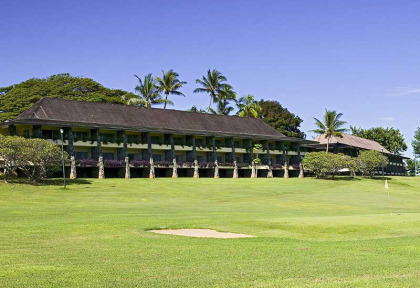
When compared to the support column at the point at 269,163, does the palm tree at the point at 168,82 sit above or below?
above

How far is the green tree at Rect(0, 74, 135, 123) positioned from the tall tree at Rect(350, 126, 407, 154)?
2902 inches

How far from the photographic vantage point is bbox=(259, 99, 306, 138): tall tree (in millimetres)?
123062

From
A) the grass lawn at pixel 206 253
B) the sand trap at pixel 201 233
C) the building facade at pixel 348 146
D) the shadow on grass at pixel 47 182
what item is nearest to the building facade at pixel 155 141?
the shadow on grass at pixel 47 182

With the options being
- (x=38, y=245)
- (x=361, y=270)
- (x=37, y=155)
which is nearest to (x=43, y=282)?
(x=38, y=245)

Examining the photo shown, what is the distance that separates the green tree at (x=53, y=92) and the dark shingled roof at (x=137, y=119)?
1664 centimetres

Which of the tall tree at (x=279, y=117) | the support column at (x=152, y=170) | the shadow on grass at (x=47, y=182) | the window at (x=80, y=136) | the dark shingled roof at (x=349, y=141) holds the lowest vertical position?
the shadow on grass at (x=47, y=182)

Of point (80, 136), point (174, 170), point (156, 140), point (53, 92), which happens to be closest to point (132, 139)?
point (156, 140)

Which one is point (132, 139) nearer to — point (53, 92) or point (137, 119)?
point (137, 119)

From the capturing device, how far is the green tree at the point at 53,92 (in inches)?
3455

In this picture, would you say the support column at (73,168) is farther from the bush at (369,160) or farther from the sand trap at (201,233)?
the bush at (369,160)

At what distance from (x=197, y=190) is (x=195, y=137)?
2333 cm

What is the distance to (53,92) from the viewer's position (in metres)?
90.9

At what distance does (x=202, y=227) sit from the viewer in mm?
23969

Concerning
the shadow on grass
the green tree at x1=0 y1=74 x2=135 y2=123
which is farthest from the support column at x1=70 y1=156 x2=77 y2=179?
Result: the green tree at x1=0 y1=74 x2=135 y2=123
